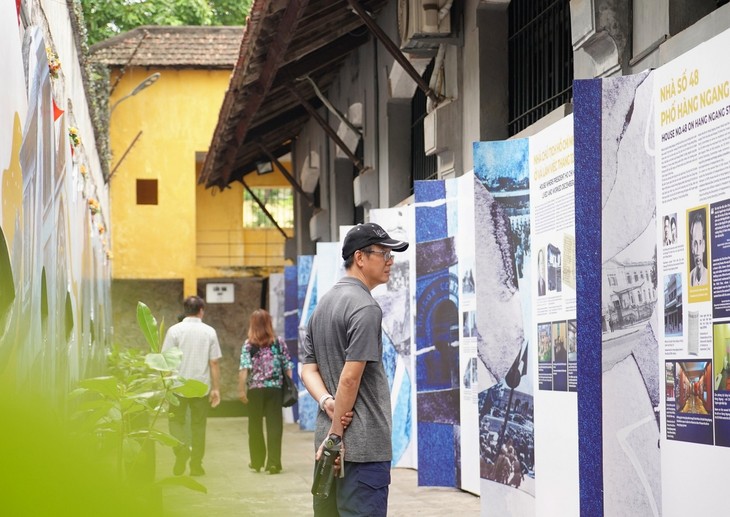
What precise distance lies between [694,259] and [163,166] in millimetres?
24038

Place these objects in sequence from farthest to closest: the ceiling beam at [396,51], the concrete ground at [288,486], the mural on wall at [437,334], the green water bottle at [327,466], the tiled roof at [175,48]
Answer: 1. the tiled roof at [175,48]
2. the ceiling beam at [396,51]
3. the mural on wall at [437,334]
4. the concrete ground at [288,486]
5. the green water bottle at [327,466]

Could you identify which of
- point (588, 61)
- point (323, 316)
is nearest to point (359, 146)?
point (588, 61)

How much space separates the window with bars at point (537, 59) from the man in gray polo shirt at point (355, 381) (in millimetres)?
3926

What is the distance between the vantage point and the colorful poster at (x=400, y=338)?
11506 millimetres

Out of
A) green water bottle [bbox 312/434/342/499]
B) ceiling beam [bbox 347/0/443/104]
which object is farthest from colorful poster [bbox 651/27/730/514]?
ceiling beam [bbox 347/0/443/104]

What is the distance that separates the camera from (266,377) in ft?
41.2

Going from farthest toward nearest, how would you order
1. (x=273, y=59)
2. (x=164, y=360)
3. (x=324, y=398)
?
(x=273, y=59) < (x=164, y=360) < (x=324, y=398)

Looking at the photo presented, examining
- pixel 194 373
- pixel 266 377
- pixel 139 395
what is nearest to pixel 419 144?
pixel 266 377

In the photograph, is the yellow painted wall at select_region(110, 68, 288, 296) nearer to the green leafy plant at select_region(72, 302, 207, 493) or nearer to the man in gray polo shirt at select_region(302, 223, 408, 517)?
the green leafy plant at select_region(72, 302, 207, 493)

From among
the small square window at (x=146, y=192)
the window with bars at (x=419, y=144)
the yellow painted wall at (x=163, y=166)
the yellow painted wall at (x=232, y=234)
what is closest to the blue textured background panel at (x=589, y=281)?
the window with bars at (x=419, y=144)

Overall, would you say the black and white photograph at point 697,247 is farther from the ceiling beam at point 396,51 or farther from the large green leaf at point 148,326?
the ceiling beam at point 396,51

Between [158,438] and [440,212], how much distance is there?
14.9 feet

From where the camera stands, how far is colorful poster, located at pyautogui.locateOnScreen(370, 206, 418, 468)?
11.5 metres

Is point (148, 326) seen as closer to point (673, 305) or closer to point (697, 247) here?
point (673, 305)
